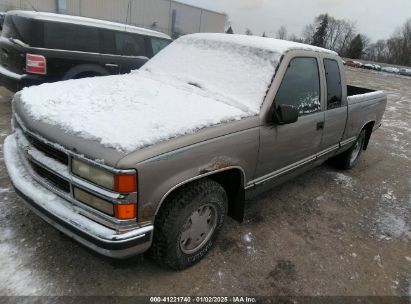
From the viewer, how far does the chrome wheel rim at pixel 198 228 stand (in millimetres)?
2916

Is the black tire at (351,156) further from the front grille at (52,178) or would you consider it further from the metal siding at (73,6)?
the metal siding at (73,6)

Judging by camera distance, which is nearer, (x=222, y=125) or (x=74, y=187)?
(x=74, y=187)

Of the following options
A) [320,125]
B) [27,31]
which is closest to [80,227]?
[320,125]

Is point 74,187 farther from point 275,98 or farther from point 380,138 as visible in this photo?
point 380,138

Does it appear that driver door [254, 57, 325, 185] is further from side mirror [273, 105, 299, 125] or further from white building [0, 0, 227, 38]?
white building [0, 0, 227, 38]

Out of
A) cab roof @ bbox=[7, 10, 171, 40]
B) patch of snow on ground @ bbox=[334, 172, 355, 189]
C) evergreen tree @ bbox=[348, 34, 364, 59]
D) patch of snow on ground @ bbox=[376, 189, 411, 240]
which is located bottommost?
evergreen tree @ bbox=[348, 34, 364, 59]

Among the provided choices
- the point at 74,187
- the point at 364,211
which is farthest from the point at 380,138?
the point at 74,187

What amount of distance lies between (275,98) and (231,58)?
2.27 feet

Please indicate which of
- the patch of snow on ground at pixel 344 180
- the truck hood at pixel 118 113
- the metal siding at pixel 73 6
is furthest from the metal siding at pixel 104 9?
the truck hood at pixel 118 113

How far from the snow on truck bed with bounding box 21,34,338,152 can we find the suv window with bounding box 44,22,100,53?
2877 millimetres

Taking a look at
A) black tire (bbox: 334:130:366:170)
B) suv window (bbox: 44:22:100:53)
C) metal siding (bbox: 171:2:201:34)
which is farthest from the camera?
metal siding (bbox: 171:2:201:34)

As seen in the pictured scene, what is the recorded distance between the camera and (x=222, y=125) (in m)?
2.91

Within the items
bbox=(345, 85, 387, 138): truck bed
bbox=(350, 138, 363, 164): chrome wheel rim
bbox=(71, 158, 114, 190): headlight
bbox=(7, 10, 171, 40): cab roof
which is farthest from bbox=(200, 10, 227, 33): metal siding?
bbox=(71, 158, 114, 190): headlight

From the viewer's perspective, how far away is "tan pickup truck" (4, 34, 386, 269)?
2348 mm
